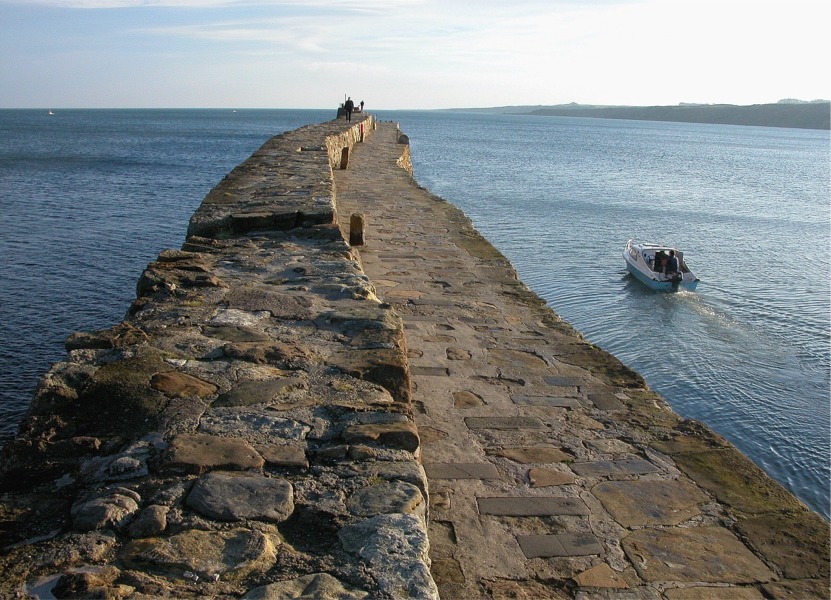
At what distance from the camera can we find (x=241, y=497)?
2297 millimetres

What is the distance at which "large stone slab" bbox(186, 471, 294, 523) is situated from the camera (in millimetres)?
2225

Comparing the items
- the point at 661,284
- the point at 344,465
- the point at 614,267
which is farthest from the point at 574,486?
the point at 614,267

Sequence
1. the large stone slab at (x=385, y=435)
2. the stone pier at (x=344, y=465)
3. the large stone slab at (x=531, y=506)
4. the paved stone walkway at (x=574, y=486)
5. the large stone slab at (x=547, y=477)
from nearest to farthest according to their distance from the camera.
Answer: the stone pier at (x=344, y=465)
the large stone slab at (x=385, y=435)
the paved stone walkway at (x=574, y=486)
the large stone slab at (x=531, y=506)
the large stone slab at (x=547, y=477)

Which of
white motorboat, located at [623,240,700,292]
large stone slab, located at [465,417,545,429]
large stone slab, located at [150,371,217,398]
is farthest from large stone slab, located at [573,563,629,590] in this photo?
white motorboat, located at [623,240,700,292]

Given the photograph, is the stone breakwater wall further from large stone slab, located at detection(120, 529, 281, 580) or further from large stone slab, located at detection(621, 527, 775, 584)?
large stone slab, located at detection(621, 527, 775, 584)

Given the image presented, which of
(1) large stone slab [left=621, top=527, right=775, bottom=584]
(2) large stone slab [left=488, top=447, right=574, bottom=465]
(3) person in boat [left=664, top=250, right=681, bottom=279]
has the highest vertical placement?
(2) large stone slab [left=488, top=447, right=574, bottom=465]

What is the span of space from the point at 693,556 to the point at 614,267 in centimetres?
1681

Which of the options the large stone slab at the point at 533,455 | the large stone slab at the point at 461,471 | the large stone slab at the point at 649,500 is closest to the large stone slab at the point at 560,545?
the large stone slab at the point at 649,500

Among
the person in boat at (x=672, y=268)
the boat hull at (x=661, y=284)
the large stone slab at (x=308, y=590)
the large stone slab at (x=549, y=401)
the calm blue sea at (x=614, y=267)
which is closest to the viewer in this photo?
the large stone slab at (x=308, y=590)

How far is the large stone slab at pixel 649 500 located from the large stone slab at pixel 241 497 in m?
1.84

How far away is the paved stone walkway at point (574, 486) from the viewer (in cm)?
307

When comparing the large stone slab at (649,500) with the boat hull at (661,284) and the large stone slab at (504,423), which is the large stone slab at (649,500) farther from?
the boat hull at (661,284)

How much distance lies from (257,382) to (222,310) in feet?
3.36

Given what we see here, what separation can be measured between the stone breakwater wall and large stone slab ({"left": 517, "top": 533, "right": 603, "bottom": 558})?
2.59ft
